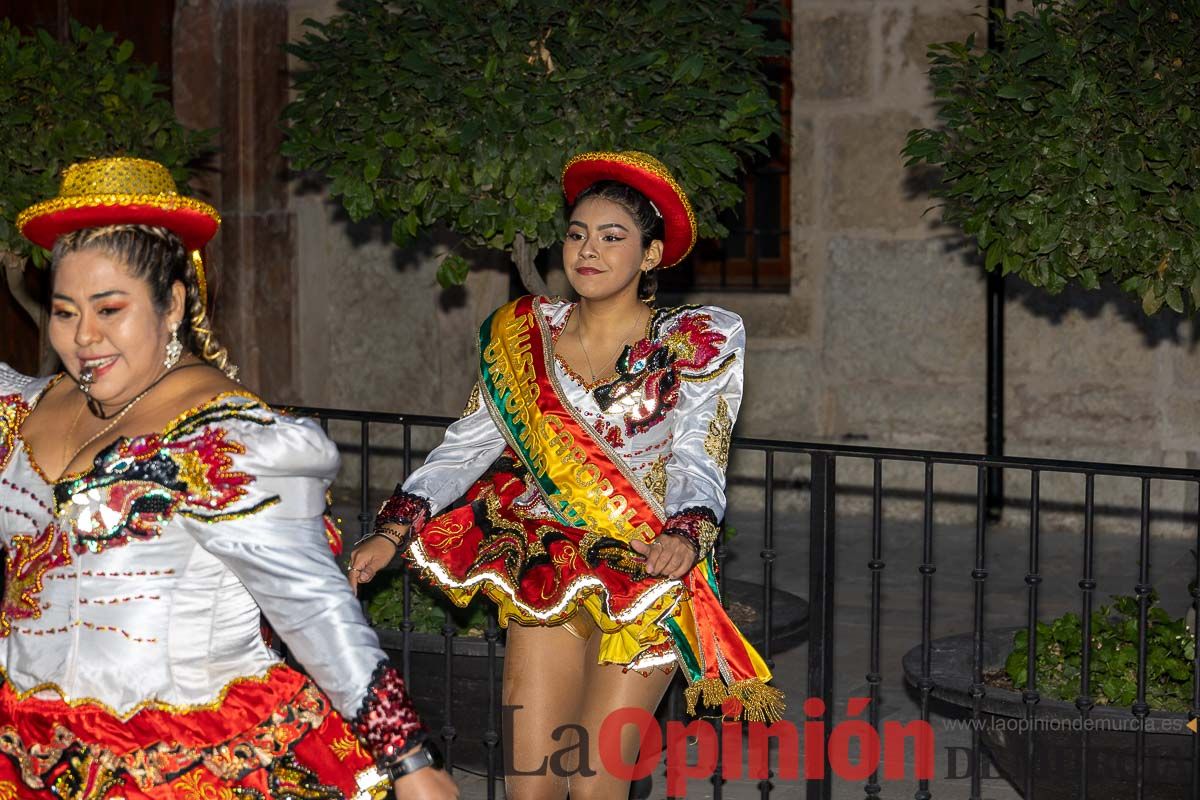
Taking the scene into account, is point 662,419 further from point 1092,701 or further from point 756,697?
point 1092,701

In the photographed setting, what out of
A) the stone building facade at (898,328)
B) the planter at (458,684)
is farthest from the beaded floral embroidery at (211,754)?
the stone building facade at (898,328)

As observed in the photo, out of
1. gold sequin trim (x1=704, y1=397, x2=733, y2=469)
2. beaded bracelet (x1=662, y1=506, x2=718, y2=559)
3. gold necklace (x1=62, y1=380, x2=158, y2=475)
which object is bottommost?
beaded bracelet (x1=662, y1=506, x2=718, y2=559)

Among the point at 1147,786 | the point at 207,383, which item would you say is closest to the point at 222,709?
the point at 207,383

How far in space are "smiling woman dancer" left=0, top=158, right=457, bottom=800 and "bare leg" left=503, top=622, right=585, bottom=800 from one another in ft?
3.64

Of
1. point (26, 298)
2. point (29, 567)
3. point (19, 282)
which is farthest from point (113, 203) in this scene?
point (26, 298)

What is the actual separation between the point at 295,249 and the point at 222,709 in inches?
319

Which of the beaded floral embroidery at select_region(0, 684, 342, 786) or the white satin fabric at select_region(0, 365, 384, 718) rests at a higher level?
the white satin fabric at select_region(0, 365, 384, 718)

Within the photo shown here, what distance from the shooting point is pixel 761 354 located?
10000 millimetres

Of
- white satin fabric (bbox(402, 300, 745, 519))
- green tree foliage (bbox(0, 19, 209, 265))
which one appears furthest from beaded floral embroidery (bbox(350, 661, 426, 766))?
green tree foliage (bbox(0, 19, 209, 265))

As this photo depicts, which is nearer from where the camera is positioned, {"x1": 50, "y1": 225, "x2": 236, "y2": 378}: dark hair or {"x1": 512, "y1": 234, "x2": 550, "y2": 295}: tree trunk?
{"x1": 50, "y1": 225, "x2": 236, "y2": 378}: dark hair

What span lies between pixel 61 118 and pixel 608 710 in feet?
11.6

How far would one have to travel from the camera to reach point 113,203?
9.52 ft

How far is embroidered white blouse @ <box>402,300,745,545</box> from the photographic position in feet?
13.3

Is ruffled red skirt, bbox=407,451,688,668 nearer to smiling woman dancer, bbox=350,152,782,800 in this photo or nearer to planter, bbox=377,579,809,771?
smiling woman dancer, bbox=350,152,782,800
